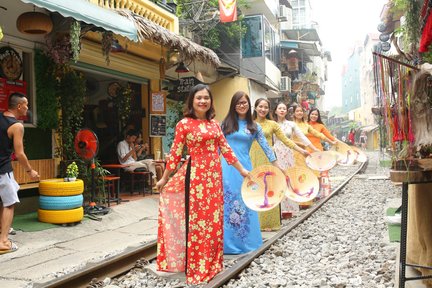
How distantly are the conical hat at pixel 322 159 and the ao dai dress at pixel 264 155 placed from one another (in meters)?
0.74

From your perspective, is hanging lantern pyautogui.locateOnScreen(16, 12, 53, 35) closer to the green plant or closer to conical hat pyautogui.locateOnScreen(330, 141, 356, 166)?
the green plant

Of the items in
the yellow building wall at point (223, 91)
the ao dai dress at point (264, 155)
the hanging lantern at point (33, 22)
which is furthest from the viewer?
the yellow building wall at point (223, 91)

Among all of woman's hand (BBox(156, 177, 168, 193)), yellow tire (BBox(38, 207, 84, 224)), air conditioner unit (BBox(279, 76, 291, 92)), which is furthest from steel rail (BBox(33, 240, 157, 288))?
air conditioner unit (BBox(279, 76, 291, 92))

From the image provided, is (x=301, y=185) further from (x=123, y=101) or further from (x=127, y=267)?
(x=123, y=101)

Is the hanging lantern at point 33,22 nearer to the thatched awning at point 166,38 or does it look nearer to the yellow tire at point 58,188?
the thatched awning at point 166,38

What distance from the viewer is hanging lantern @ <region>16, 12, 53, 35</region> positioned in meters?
6.93

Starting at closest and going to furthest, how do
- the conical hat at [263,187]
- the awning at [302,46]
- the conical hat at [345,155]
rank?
1. the conical hat at [263,187]
2. the conical hat at [345,155]
3. the awning at [302,46]

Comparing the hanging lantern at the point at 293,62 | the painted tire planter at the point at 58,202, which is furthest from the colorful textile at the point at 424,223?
the hanging lantern at the point at 293,62

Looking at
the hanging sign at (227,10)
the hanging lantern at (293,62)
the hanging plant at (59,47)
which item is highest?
the hanging lantern at (293,62)

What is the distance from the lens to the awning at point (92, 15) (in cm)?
612

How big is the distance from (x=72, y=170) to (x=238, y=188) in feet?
12.0

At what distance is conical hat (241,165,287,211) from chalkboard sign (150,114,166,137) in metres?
7.30

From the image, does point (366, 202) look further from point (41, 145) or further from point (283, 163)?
point (41, 145)

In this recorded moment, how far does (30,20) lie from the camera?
22.8 feet
